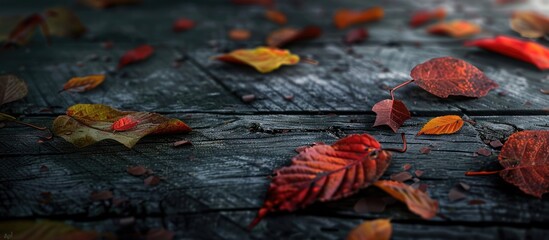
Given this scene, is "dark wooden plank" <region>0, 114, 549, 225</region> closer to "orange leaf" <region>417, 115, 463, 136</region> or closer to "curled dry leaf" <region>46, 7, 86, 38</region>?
"orange leaf" <region>417, 115, 463, 136</region>

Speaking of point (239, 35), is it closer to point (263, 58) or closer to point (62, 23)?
point (263, 58)

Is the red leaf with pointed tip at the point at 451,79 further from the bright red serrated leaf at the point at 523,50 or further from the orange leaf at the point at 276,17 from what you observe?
the orange leaf at the point at 276,17

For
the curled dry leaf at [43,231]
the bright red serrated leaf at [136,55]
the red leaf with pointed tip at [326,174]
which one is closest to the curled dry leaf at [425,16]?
the bright red serrated leaf at [136,55]

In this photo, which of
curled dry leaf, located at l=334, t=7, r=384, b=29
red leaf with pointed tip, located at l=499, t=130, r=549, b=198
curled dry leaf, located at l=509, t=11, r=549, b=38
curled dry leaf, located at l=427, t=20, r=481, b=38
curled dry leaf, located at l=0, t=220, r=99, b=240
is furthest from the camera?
curled dry leaf, located at l=334, t=7, r=384, b=29

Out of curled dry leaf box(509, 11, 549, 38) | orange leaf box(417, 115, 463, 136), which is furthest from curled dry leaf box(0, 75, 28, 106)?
curled dry leaf box(509, 11, 549, 38)

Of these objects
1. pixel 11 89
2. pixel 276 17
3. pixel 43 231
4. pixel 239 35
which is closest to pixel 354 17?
pixel 276 17

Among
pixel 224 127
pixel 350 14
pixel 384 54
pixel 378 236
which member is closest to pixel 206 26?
pixel 350 14
